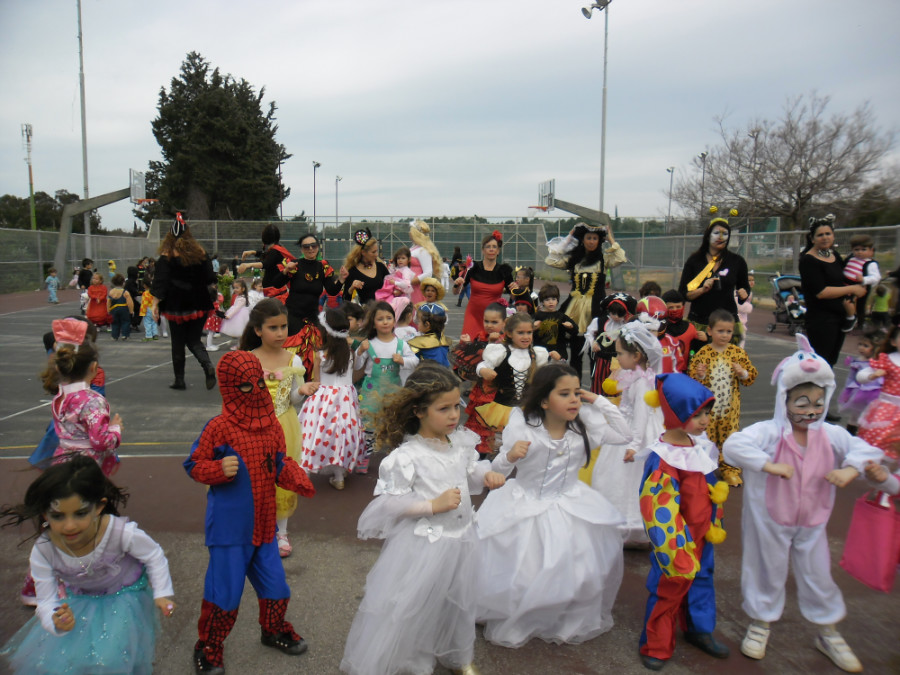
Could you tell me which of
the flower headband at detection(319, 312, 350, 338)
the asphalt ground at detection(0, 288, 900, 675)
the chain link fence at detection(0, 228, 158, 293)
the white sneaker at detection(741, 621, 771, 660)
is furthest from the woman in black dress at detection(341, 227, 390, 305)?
the chain link fence at detection(0, 228, 158, 293)

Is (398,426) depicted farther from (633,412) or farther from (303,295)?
(303,295)

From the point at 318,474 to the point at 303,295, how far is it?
242cm

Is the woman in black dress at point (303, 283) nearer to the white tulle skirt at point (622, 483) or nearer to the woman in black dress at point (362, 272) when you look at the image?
the woman in black dress at point (362, 272)

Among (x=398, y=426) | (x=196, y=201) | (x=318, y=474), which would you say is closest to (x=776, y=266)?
(x=318, y=474)

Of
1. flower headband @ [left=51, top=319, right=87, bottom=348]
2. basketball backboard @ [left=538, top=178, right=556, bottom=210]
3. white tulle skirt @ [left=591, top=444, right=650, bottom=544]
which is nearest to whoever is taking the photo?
flower headband @ [left=51, top=319, right=87, bottom=348]

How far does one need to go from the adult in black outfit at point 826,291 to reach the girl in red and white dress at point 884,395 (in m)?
2.01

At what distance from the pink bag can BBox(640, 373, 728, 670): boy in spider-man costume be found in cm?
68

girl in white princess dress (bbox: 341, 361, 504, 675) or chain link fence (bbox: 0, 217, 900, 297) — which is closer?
girl in white princess dress (bbox: 341, 361, 504, 675)

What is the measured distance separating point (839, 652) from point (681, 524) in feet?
3.20

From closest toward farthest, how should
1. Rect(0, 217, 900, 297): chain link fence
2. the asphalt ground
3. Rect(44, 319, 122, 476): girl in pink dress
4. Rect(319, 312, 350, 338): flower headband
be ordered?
the asphalt ground → Rect(44, 319, 122, 476): girl in pink dress → Rect(319, 312, 350, 338): flower headband → Rect(0, 217, 900, 297): chain link fence

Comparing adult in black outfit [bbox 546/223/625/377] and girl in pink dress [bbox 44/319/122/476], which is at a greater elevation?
adult in black outfit [bbox 546/223/625/377]

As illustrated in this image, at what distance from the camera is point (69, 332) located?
12.5ft

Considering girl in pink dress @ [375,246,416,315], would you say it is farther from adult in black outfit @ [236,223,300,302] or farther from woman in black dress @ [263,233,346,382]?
adult in black outfit @ [236,223,300,302]

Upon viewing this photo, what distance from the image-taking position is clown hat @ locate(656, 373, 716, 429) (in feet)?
10.3
